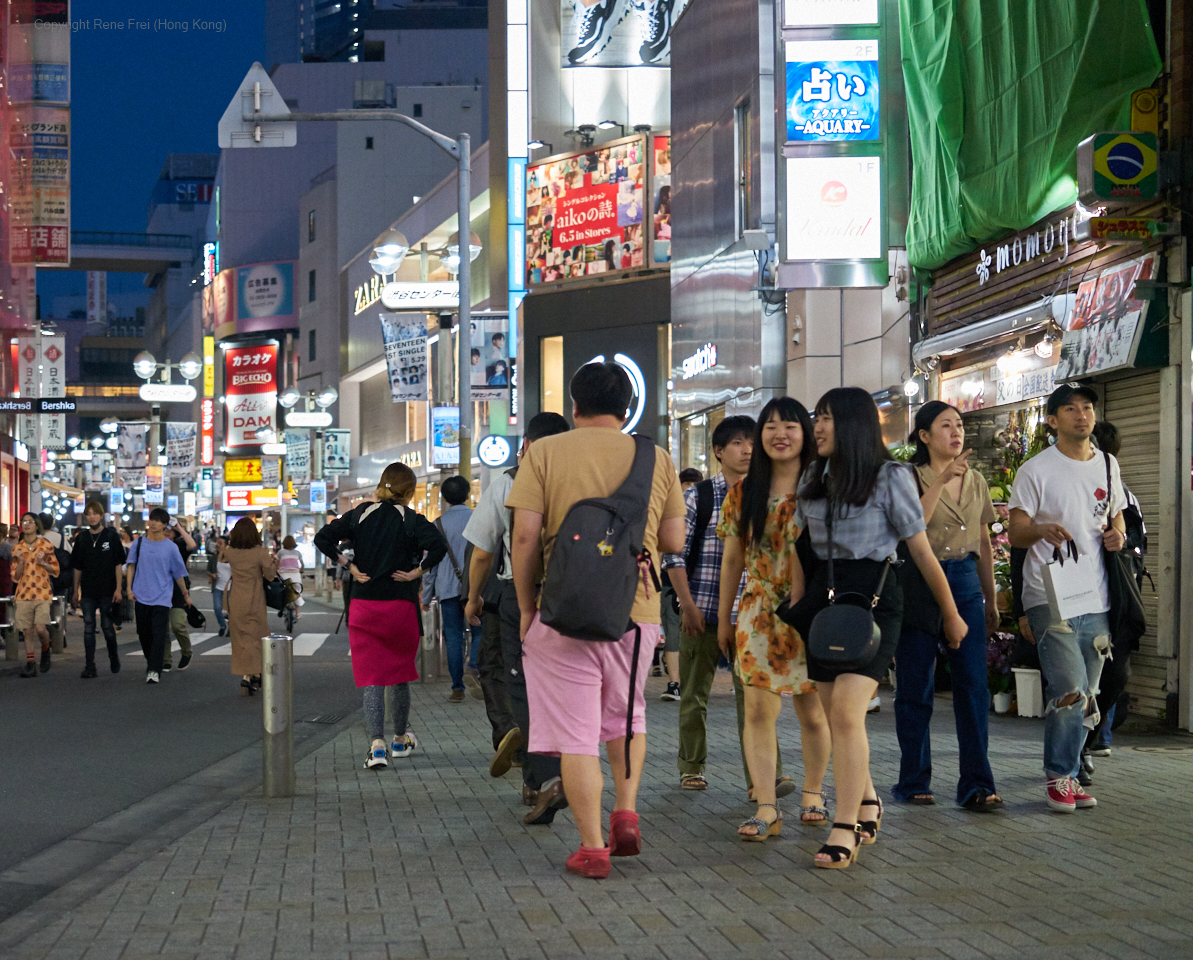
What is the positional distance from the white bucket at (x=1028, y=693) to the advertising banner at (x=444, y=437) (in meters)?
14.8

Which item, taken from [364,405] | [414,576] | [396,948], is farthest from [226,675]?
[364,405]

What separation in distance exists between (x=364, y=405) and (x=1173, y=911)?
6490 centimetres

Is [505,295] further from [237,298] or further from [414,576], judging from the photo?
[237,298]

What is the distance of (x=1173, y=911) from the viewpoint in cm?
515

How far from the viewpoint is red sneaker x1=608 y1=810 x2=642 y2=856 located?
19.7 ft

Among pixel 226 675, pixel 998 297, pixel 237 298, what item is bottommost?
pixel 226 675

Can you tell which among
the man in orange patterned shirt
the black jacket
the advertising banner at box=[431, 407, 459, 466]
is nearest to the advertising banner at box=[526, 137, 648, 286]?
the advertising banner at box=[431, 407, 459, 466]

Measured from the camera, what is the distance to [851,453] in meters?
6.05

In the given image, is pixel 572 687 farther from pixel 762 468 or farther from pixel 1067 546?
pixel 1067 546

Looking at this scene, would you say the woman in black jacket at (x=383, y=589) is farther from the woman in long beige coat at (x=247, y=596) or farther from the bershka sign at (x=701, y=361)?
the bershka sign at (x=701, y=361)

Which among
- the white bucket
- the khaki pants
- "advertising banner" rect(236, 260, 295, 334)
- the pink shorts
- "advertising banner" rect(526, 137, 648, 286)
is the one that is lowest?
A: the white bucket

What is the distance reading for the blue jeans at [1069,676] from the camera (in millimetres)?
7199

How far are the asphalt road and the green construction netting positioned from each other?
7329mm

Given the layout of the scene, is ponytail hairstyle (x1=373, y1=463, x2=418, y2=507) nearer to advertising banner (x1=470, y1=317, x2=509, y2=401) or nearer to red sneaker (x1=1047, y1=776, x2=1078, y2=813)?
red sneaker (x1=1047, y1=776, x2=1078, y2=813)
